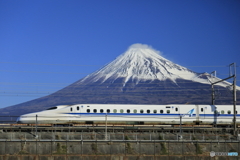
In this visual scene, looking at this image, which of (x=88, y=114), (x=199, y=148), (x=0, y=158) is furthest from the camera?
(x=88, y=114)

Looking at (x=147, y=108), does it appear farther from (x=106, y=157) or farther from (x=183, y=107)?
(x=106, y=157)

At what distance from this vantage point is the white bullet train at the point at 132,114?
57.2 metres

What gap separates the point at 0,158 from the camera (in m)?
37.4

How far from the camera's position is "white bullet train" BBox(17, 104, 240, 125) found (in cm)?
5716

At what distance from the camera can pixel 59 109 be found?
192 feet

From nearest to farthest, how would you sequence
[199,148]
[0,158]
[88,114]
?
[0,158]
[199,148]
[88,114]

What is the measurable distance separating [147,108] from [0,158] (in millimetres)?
26391

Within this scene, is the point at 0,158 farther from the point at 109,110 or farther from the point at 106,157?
the point at 109,110

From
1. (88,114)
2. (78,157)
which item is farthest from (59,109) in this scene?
(78,157)

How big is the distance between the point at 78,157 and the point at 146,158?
6076 millimetres

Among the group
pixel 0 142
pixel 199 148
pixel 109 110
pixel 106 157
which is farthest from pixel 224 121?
pixel 0 142

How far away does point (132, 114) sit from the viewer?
2313 inches

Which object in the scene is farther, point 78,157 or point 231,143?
point 231,143

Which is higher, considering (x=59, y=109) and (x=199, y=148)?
(x=59, y=109)
